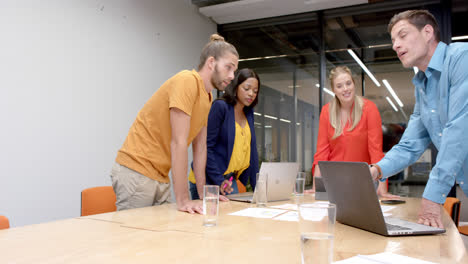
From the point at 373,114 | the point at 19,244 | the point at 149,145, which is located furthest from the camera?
the point at 373,114

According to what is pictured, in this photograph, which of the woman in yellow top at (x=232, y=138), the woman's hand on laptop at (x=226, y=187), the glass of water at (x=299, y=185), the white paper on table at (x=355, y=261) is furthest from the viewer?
the woman in yellow top at (x=232, y=138)

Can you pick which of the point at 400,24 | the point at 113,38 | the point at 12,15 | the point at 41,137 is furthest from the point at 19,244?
the point at 113,38

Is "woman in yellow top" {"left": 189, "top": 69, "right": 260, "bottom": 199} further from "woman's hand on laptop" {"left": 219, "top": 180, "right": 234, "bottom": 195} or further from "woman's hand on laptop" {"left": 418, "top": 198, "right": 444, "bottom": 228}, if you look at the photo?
"woman's hand on laptop" {"left": 418, "top": 198, "right": 444, "bottom": 228}

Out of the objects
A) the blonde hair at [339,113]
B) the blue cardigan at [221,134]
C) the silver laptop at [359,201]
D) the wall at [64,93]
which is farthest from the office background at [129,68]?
the silver laptop at [359,201]

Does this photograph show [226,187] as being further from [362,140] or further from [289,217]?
[362,140]

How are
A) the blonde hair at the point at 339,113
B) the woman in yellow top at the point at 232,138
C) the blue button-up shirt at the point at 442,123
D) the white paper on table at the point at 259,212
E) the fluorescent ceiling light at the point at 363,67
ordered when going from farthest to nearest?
the fluorescent ceiling light at the point at 363,67
the blonde hair at the point at 339,113
the woman in yellow top at the point at 232,138
the white paper on table at the point at 259,212
the blue button-up shirt at the point at 442,123

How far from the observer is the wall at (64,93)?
281cm

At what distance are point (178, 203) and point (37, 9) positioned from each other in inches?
90.1

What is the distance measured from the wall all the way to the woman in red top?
7.17ft

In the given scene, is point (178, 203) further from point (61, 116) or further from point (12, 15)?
point (12, 15)

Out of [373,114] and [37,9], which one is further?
[37,9]

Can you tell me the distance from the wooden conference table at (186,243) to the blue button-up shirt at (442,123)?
217 millimetres

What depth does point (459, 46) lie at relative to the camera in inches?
64.5

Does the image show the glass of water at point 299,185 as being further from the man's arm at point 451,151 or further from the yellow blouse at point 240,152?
the man's arm at point 451,151
